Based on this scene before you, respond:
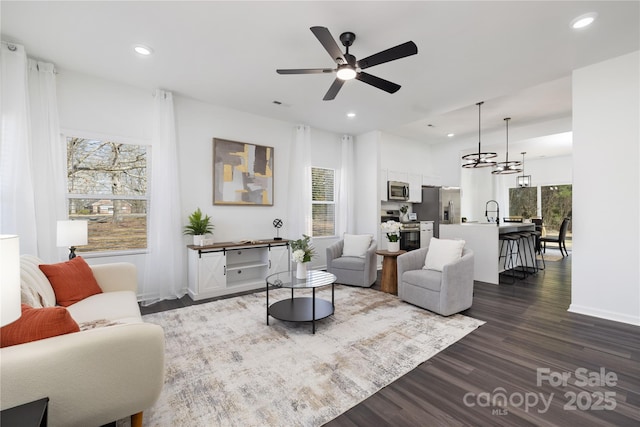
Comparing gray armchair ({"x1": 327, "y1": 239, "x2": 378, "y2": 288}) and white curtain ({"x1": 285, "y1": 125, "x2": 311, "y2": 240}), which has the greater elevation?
white curtain ({"x1": 285, "y1": 125, "x2": 311, "y2": 240})

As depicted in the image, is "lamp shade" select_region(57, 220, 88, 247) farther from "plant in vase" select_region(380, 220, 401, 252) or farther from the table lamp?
"plant in vase" select_region(380, 220, 401, 252)

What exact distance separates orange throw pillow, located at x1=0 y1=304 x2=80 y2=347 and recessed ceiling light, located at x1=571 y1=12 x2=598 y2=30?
434 cm

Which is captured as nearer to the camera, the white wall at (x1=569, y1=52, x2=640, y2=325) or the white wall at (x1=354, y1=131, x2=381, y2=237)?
the white wall at (x1=569, y1=52, x2=640, y2=325)

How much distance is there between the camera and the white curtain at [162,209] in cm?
391

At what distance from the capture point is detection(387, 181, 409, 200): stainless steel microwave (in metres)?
6.35

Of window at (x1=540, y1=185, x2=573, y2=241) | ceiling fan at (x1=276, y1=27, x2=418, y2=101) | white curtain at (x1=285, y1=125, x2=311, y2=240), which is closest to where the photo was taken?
ceiling fan at (x1=276, y1=27, x2=418, y2=101)

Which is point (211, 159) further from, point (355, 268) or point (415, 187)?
point (415, 187)

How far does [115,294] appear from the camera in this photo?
2.71 meters

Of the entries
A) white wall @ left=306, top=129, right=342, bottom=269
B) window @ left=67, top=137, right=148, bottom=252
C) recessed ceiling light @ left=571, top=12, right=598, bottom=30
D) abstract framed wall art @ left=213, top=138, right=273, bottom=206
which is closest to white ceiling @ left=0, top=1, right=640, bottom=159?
recessed ceiling light @ left=571, top=12, right=598, bottom=30

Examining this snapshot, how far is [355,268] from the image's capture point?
14.9 ft

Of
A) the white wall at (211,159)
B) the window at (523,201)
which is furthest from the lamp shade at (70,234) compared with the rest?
the window at (523,201)

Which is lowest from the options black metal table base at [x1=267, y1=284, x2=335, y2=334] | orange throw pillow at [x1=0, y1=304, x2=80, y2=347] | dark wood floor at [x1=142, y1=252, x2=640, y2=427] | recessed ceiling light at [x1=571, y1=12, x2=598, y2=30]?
dark wood floor at [x1=142, y1=252, x2=640, y2=427]

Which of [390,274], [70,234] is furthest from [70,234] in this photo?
[390,274]

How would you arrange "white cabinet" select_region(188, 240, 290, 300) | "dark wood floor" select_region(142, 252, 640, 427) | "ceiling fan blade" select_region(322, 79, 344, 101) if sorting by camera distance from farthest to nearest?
"white cabinet" select_region(188, 240, 290, 300)
"ceiling fan blade" select_region(322, 79, 344, 101)
"dark wood floor" select_region(142, 252, 640, 427)
